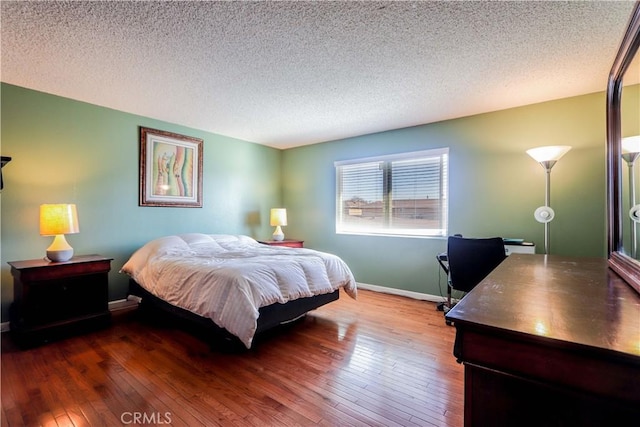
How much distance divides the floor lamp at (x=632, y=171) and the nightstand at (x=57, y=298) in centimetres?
394

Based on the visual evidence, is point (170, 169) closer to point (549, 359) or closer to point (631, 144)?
point (549, 359)

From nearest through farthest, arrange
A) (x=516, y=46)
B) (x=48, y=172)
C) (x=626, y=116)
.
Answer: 1. (x=626, y=116)
2. (x=516, y=46)
3. (x=48, y=172)

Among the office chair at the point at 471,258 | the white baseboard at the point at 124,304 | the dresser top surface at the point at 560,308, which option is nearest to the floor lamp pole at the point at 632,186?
the dresser top surface at the point at 560,308

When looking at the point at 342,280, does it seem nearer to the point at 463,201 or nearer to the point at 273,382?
the point at 273,382

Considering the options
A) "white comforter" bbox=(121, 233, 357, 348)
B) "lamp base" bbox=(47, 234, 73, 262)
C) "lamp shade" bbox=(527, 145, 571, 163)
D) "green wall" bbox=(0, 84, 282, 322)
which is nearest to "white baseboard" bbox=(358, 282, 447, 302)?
"white comforter" bbox=(121, 233, 357, 348)

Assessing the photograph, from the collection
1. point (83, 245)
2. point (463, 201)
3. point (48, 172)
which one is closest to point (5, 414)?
point (83, 245)

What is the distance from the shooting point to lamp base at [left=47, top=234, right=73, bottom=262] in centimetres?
270

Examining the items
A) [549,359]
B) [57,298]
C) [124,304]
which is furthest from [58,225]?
[549,359]

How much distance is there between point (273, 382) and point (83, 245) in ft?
8.80

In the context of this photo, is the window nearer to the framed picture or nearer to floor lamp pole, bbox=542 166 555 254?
floor lamp pole, bbox=542 166 555 254

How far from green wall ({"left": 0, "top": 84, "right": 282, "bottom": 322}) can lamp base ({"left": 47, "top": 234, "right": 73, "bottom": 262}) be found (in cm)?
38

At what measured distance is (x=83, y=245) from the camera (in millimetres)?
3184

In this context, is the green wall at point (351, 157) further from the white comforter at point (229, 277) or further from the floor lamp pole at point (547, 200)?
the white comforter at point (229, 277)

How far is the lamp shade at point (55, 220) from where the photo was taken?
2621mm
